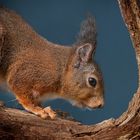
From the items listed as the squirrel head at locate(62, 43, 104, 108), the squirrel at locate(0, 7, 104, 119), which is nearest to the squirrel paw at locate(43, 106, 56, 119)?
the squirrel at locate(0, 7, 104, 119)

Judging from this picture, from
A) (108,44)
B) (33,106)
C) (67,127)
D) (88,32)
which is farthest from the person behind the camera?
(108,44)

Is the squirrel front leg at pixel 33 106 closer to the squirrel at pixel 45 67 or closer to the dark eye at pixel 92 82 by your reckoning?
the squirrel at pixel 45 67

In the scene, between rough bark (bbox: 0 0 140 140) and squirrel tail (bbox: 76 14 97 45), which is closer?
rough bark (bbox: 0 0 140 140)

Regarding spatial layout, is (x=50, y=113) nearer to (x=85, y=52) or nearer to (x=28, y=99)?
(x=28, y=99)

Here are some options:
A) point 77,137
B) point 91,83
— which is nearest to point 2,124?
point 77,137

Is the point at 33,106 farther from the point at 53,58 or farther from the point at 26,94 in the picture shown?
the point at 53,58

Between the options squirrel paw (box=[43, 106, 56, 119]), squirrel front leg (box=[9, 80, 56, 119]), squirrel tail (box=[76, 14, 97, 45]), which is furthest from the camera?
squirrel tail (box=[76, 14, 97, 45])

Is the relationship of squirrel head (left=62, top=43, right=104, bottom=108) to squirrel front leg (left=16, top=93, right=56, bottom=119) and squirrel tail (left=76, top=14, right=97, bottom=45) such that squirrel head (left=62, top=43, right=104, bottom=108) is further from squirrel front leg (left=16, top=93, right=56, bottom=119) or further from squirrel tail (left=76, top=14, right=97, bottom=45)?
squirrel front leg (left=16, top=93, right=56, bottom=119)

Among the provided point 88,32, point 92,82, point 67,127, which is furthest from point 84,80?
point 67,127

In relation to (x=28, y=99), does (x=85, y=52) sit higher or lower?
higher
